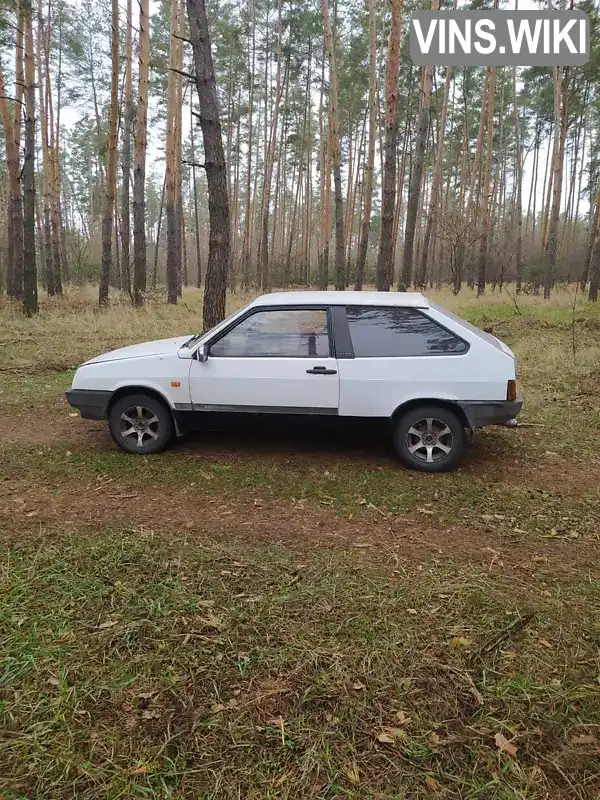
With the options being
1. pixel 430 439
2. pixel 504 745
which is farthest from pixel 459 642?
pixel 430 439

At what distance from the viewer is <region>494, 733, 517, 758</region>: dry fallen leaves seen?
2.19 m

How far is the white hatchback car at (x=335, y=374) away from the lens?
5.00 m

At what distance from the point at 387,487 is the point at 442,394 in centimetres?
102

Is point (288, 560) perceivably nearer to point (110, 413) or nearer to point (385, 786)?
point (385, 786)

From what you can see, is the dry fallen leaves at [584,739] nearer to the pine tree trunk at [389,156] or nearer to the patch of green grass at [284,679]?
the patch of green grass at [284,679]

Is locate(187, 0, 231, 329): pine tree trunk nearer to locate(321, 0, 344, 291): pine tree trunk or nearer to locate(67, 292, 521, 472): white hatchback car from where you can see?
locate(67, 292, 521, 472): white hatchback car

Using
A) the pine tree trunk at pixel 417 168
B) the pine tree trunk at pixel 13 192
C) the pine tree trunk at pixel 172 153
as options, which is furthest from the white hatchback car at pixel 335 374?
the pine tree trunk at pixel 172 153

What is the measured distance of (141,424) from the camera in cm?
552

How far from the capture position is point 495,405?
196 inches

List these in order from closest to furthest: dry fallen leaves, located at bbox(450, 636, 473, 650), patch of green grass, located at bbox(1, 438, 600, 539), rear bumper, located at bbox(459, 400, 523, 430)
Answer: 1. dry fallen leaves, located at bbox(450, 636, 473, 650)
2. patch of green grass, located at bbox(1, 438, 600, 539)
3. rear bumper, located at bbox(459, 400, 523, 430)

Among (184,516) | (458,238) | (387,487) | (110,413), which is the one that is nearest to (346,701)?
(184,516)

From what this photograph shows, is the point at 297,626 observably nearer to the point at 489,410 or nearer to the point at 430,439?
the point at 430,439

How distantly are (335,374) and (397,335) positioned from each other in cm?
72

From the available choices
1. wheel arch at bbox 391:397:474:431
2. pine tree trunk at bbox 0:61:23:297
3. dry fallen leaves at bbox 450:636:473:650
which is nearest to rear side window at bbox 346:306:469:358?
wheel arch at bbox 391:397:474:431
